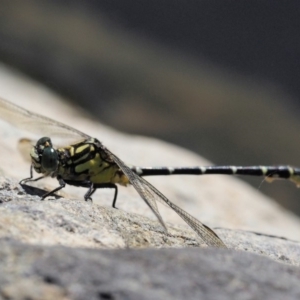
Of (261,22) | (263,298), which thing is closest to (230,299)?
(263,298)

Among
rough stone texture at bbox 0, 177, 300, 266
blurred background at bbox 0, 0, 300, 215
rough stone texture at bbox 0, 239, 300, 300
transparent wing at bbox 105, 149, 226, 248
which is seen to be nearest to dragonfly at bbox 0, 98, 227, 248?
transparent wing at bbox 105, 149, 226, 248

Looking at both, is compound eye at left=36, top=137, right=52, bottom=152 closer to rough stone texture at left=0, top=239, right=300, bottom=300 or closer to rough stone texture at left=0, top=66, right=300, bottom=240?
rough stone texture at left=0, top=66, right=300, bottom=240

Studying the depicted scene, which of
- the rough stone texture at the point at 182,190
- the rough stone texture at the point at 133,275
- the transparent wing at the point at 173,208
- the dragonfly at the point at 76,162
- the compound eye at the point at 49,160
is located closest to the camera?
the rough stone texture at the point at 133,275

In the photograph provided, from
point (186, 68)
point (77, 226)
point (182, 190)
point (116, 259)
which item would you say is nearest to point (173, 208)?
point (77, 226)

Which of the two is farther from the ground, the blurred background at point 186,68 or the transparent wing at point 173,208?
the blurred background at point 186,68

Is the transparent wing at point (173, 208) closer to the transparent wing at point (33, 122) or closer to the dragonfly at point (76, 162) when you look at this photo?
the dragonfly at point (76, 162)

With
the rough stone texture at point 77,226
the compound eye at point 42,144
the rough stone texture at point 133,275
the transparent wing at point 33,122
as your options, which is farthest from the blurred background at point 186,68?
the rough stone texture at point 133,275

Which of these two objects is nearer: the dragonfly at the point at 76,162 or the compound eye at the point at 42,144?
the dragonfly at the point at 76,162

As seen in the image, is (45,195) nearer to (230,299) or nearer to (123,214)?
(123,214)
